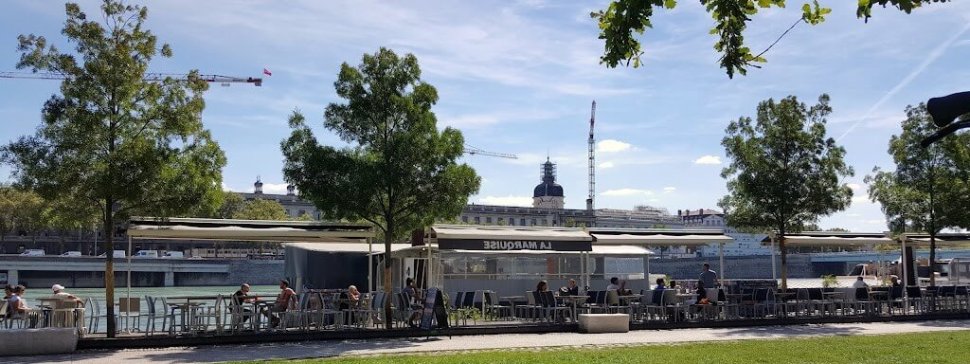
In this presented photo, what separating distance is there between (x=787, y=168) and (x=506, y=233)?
903 cm

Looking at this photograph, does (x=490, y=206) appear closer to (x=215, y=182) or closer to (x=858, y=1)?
(x=215, y=182)

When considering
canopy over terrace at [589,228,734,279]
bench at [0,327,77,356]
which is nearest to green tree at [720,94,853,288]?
canopy over terrace at [589,228,734,279]

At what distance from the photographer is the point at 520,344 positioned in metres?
17.4

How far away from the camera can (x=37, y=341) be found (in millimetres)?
15492

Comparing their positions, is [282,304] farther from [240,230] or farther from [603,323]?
[603,323]

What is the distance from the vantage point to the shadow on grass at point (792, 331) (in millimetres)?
19891

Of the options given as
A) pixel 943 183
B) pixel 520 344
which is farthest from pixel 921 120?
pixel 520 344

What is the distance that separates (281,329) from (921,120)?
2128cm

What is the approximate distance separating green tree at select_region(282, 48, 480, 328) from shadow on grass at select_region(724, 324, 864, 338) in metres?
6.88

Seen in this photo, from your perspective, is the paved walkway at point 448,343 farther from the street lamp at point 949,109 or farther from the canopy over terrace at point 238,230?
the street lamp at point 949,109

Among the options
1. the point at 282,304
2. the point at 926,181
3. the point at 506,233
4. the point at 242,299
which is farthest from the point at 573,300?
the point at 926,181

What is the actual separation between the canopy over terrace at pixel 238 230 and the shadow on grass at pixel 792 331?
8.57 meters

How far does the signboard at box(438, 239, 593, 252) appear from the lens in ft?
71.1

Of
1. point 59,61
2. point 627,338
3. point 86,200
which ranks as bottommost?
point 627,338
